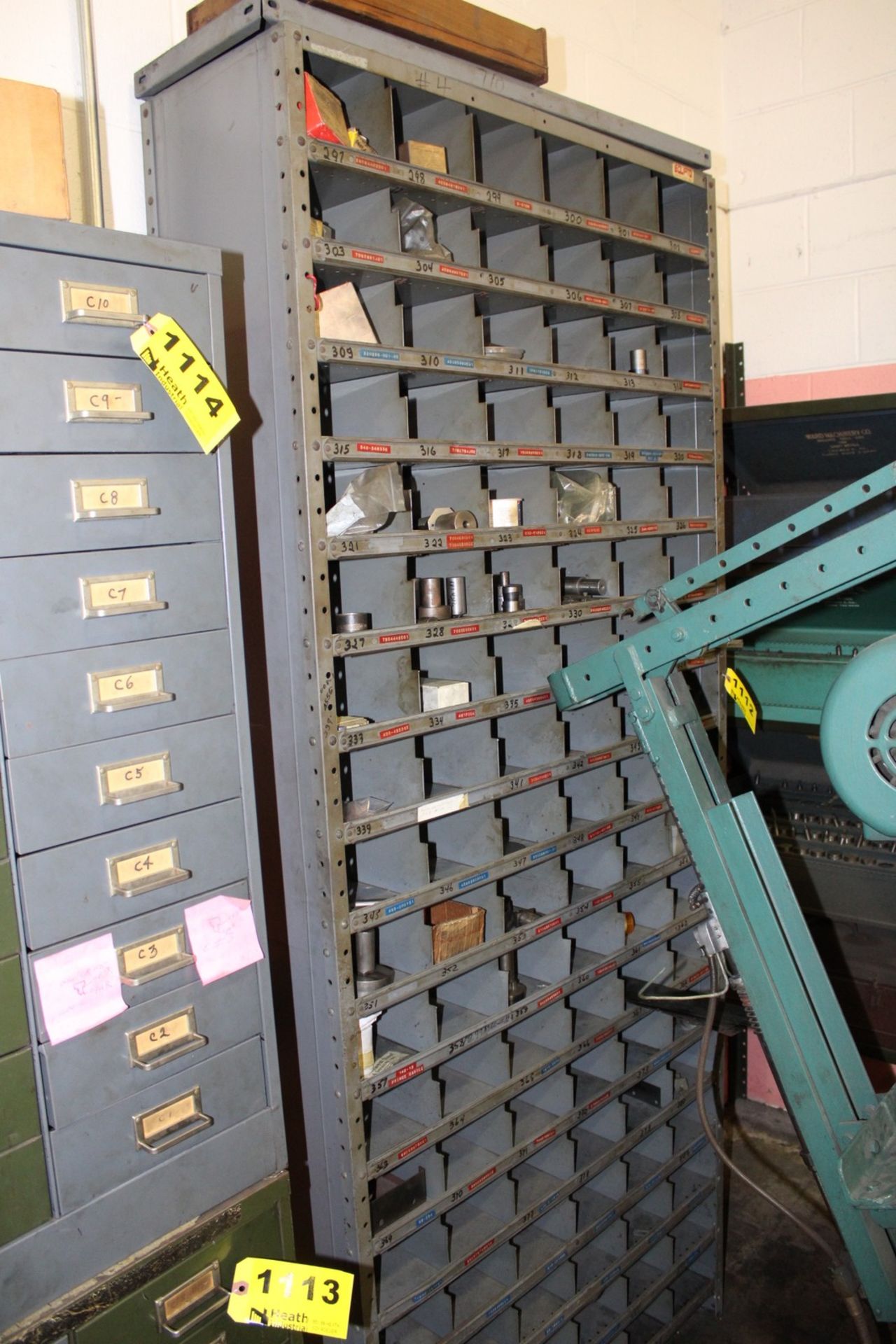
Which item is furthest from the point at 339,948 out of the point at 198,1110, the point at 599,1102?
the point at 599,1102

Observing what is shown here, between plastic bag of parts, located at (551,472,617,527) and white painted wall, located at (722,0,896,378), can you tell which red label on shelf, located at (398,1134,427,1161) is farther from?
white painted wall, located at (722,0,896,378)

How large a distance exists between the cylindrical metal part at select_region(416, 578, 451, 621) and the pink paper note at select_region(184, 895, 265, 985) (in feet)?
2.07

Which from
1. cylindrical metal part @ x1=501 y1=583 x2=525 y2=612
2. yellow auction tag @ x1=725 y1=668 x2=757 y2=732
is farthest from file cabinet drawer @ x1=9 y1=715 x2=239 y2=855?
yellow auction tag @ x1=725 y1=668 x2=757 y2=732

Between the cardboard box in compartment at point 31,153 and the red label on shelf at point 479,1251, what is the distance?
1.88 meters

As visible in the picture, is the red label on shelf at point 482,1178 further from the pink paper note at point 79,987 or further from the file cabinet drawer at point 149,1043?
the pink paper note at point 79,987

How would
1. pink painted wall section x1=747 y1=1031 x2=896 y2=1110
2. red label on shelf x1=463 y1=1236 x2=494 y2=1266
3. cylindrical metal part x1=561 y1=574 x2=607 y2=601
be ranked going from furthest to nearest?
1. pink painted wall section x1=747 y1=1031 x2=896 y2=1110
2. cylindrical metal part x1=561 y1=574 x2=607 y2=601
3. red label on shelf x1=463 y1=1236 x2=494 y2=1266

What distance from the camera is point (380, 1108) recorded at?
1969mm

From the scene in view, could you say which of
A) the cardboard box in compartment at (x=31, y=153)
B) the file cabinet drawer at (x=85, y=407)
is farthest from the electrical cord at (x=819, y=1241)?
the cardboard box in compartment at (x=31, y=153)

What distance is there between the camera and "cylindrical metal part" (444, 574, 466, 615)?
1.89 meters

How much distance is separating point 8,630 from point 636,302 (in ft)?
4.98

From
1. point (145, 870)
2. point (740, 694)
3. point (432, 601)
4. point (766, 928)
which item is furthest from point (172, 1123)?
point (740, 694)

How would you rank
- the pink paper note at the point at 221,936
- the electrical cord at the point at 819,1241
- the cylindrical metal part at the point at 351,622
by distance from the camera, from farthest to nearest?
the electrical cord at the point at 819,1241 < the cylindrical metal part at the point at 351,622 < the pink paper note at the point at 221,936

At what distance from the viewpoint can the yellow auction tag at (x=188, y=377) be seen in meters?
1.28

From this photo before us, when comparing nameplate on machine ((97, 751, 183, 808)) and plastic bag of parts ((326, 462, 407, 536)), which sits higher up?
plastic bag of parts ((326, 462, 407, 536))
